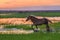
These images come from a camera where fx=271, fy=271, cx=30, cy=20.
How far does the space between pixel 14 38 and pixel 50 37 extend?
1465 millimetres

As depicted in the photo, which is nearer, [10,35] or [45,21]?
[10,35]

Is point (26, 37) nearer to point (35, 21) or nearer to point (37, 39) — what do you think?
point (37, 39)

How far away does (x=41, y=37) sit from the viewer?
11.0m

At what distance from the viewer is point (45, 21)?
13000 millimetres

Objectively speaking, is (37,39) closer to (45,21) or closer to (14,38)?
(14,38)

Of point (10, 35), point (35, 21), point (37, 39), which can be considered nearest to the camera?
point (37, 39)

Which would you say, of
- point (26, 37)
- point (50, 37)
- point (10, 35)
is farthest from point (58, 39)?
point (10, 35)

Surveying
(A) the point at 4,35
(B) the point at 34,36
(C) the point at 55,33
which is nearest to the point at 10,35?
(A) the point at 4,35

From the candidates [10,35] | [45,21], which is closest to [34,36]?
[10,35]

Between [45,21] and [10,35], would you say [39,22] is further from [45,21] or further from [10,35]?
[10,35]

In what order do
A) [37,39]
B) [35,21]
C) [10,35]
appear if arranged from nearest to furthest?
1. [37,39]
2. [10,35]
3. [35,21]

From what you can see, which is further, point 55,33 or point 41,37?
point 55,33

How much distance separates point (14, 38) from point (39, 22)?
228cm

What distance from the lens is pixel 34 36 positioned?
36.9ft
